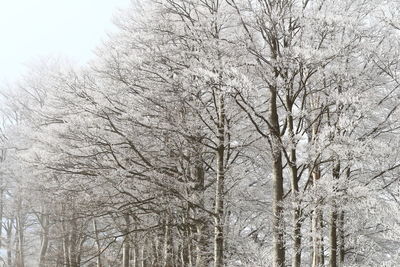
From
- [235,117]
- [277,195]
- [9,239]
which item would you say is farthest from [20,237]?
[277,195]

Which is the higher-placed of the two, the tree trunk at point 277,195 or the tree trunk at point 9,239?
the tree trunk at point 277,195

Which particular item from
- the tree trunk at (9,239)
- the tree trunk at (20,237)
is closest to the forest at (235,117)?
the tree trunk at (20,237)

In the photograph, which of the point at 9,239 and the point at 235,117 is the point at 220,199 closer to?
the point at 235,117

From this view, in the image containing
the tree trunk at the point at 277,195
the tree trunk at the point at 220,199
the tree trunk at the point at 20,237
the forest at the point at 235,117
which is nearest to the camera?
the tree trunk at the point at 277,195

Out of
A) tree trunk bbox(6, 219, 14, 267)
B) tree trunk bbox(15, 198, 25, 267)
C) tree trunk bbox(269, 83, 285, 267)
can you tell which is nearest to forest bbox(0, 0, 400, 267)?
tree trunk bbox(269, 83, 285, 267)

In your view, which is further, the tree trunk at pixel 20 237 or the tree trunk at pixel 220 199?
the tree trunk at pixel 20 237

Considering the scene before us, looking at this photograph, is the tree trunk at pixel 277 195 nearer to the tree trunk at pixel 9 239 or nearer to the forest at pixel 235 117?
the forest at pixel 235 117

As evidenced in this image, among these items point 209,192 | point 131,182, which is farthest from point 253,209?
point 131,182

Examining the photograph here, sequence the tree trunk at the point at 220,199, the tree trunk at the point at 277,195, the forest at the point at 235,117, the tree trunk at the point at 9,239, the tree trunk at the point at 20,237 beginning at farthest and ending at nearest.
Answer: the tree trunk at the point at 9,239
the tree trunk at the point at 20,237
the tree trunk at the point at 220,199
the forest at the point at 235,117
the tree trunk at the point at 277,195

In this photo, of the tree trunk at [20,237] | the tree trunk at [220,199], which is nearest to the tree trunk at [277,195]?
the tree trunk at [220,199]

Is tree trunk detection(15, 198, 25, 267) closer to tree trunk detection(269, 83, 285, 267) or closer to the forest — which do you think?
the forest

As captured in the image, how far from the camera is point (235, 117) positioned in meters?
9.89

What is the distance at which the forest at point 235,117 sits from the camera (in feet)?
23.7

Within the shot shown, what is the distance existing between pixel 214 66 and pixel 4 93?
2012 centimetres
